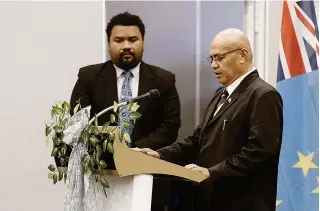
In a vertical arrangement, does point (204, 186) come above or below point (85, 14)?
below

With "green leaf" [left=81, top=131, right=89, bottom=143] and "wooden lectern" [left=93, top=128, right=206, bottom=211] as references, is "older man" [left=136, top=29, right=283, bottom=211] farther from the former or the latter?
A: "green leaf" [left=81, top=131, right=89, bottom=143]

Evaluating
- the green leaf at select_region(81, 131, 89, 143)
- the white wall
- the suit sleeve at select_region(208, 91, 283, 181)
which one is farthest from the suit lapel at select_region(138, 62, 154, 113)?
the green leaf at select_region(81, 131, 89, 143)

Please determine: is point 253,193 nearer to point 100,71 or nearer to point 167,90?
point 167,90

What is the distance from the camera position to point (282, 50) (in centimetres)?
443

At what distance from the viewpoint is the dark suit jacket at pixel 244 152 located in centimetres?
286

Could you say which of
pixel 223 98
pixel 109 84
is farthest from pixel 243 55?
pixel 109 84

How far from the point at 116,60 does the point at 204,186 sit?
144 cm

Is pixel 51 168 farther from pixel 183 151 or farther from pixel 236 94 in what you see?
pixel 236 94

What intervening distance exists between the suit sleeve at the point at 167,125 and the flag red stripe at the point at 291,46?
0.86 m

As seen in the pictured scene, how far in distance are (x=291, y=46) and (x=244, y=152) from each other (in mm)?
1684

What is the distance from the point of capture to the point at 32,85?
15.4 feet

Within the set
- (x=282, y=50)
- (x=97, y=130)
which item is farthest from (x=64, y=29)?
(x=97, y=130)

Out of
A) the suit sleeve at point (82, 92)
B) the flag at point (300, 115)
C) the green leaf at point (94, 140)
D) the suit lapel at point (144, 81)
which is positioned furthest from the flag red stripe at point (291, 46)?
the green leaf at point (94, 140)

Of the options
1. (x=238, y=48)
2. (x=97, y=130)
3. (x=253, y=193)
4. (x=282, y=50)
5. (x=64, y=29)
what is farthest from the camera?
(x=64, y=29)
